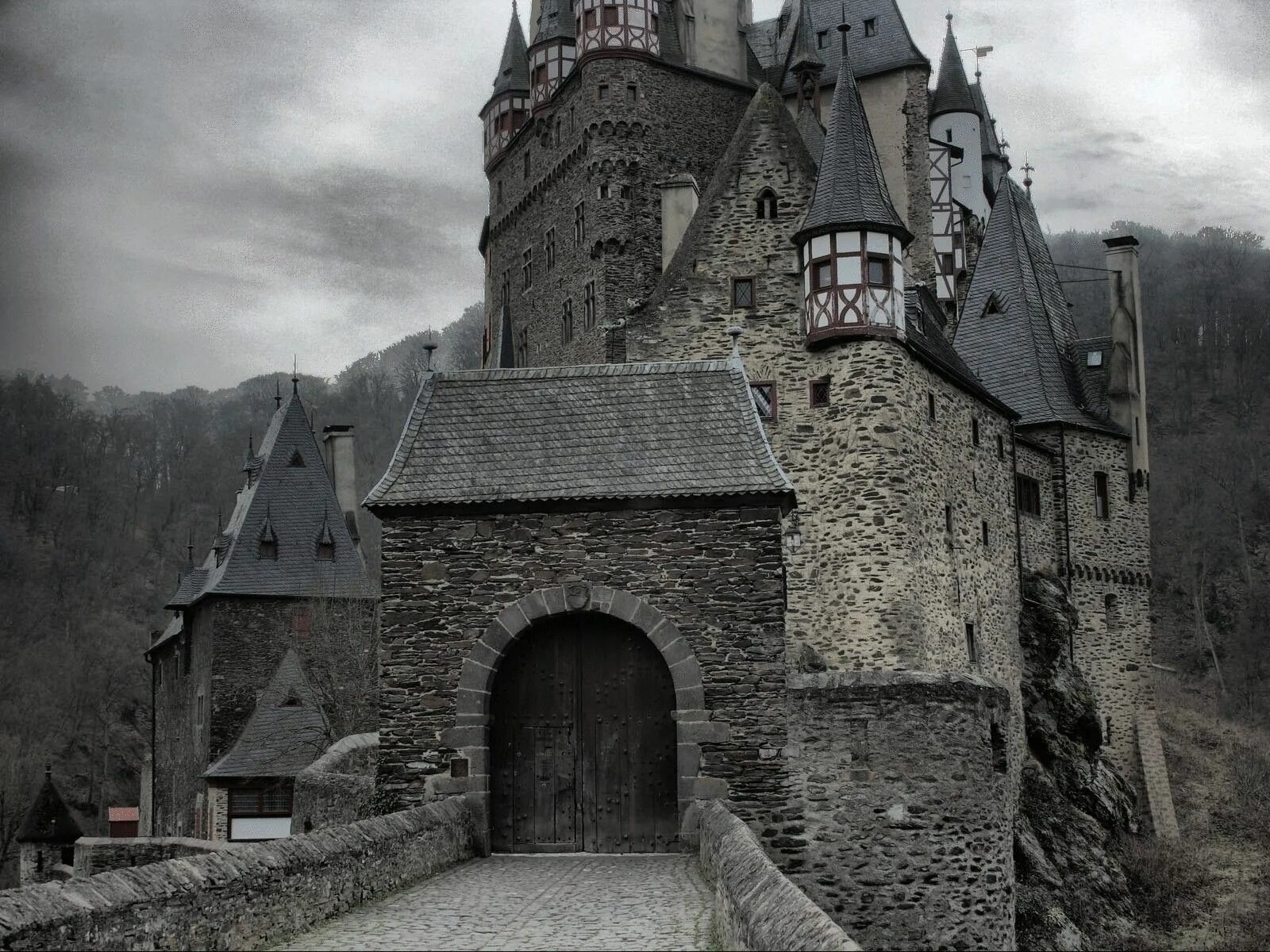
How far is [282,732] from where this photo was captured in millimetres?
38312

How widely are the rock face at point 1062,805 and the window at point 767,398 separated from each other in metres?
8.60

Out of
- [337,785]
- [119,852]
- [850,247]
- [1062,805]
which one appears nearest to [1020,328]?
[850,247]

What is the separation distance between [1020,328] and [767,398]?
13449 millimetres

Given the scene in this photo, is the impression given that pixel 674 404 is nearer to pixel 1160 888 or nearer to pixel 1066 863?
pixel 1066 863

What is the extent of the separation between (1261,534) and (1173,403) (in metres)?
8.90

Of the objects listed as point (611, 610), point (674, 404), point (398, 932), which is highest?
point (674, 404)

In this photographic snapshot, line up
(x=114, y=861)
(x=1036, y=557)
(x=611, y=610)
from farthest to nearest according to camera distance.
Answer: (x=1036, y=557) → (x=114, y=861) → (x=611, y=610)

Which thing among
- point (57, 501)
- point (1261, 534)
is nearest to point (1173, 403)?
point (1261, 534)

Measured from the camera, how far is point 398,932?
10.4 meters

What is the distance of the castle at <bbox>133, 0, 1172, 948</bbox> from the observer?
1587cm

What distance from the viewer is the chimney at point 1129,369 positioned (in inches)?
1544

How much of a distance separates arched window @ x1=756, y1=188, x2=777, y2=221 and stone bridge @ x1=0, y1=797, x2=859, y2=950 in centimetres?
1645

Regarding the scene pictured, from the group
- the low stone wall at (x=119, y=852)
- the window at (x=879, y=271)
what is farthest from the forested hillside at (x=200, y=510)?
the window at (x=879, y=271)

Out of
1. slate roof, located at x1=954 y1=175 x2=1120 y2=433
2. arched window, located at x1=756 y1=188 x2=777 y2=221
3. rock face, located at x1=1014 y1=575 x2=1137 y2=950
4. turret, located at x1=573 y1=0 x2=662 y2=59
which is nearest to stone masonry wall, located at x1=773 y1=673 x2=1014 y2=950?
rock face, located at x1=1014 y1=575 x2=1137 y2=950
